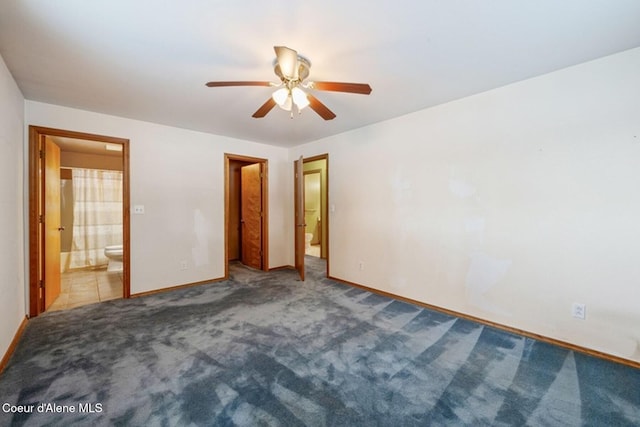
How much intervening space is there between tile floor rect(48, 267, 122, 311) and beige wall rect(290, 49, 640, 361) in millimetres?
3772

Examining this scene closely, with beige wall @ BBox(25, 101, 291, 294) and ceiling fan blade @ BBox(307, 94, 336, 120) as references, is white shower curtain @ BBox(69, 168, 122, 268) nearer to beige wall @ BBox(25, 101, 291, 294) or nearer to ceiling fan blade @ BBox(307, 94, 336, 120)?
beige wall @ BBox(25, 101, 291, 294)

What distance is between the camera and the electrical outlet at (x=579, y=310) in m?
2.10

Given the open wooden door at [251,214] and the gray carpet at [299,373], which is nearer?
the gray carpet at [299,373]

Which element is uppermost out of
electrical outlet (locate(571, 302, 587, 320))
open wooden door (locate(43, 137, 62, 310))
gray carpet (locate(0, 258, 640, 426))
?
open wooden door (locate(43, 137, 62, 310))

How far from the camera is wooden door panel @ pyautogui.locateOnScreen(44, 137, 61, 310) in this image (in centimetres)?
295

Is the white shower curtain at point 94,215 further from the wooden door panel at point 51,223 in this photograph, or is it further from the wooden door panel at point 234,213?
the wooden door panel at point 234,213

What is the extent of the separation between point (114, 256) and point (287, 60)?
16.1ft

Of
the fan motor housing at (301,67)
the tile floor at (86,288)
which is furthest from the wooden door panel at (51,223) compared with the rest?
the fan motor housing at (301,67)

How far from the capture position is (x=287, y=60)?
66.2 inches

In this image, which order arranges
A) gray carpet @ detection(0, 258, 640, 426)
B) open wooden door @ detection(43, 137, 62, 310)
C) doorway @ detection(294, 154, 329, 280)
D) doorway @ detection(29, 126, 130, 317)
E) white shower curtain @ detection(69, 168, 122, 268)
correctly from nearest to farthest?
1. gray carpet @ detection(0, 258, 640, 426)
2. doorway @ detection(29, 126, 130, 317)
3. open wooden door @ detection(43, 137, 62, 310)
4. doorway @ detection(294, 154, 329, 280)
5. white shower curtain @ detection(69, 168, 122, 268)

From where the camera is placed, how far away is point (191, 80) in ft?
7.57

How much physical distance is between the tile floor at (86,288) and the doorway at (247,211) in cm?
159

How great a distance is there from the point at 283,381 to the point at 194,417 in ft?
1.80

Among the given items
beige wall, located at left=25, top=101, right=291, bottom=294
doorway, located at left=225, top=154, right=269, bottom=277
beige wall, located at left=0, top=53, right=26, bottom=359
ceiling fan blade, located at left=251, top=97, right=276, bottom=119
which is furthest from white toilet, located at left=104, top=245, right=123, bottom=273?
ceiling fan blade, located at left=251, top=97, right=276, bottom=119
